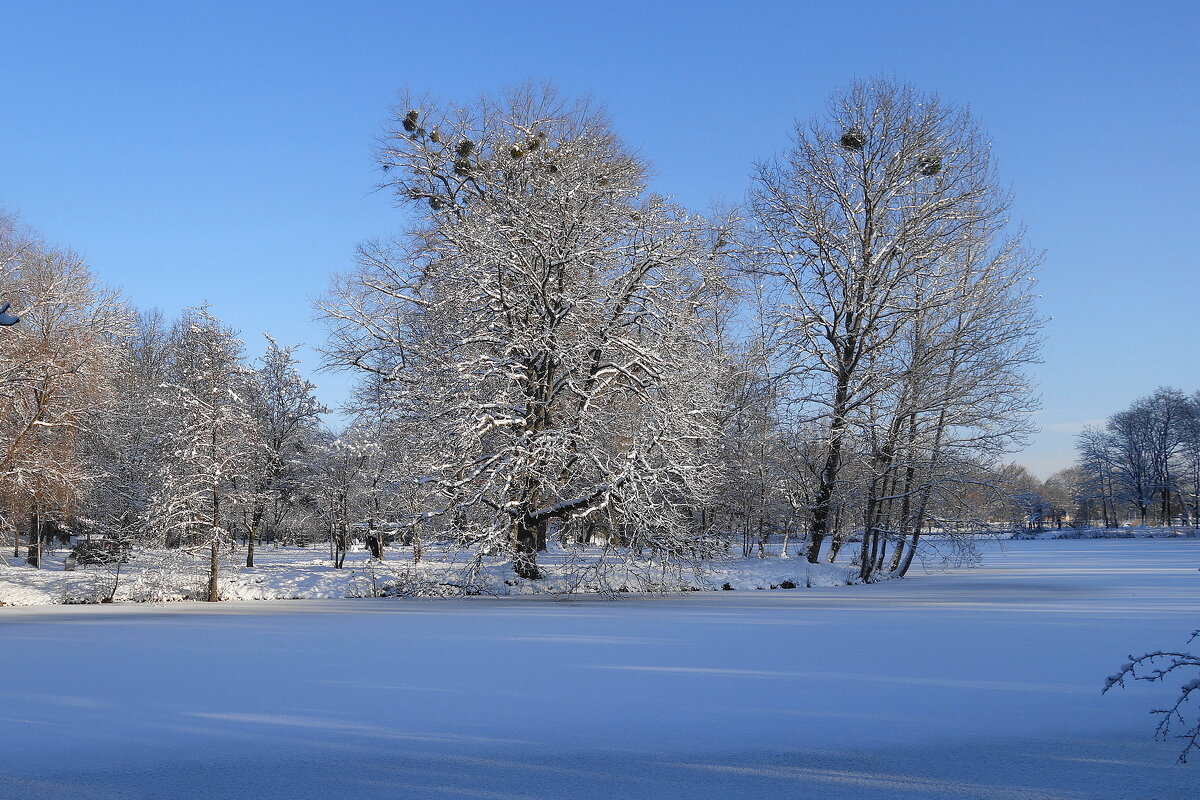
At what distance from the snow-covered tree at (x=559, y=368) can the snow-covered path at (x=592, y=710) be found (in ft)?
19.0

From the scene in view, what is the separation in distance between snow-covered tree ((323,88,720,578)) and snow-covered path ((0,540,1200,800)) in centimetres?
580

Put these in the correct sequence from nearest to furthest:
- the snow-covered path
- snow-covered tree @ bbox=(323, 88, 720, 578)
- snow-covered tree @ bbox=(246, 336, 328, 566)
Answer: the snow-covered path → snow-covered tree @ bbox=(323, 88, 720, 578) → snow-covered tree @ bbox=(246, 336, 328, 566)

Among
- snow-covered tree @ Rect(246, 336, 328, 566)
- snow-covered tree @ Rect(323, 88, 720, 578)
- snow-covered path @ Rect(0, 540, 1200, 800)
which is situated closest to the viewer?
snow-covered path @ Rect(0, 540, 1200, 800)

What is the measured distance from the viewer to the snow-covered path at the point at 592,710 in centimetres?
534

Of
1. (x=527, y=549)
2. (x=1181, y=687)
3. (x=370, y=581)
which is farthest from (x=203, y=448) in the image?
(x=1181, y=687)

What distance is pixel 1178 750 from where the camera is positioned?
6.00m

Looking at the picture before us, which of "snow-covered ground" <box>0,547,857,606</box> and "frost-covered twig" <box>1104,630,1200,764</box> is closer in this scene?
"frost-covered twig" <box>1104,630,1200,764</box>

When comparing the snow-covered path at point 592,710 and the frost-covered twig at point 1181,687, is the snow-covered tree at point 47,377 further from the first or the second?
the frost-covered twig at point 1181,687

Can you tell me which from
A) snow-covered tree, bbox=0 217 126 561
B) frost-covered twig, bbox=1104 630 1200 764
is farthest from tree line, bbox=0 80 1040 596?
frost-covered twig, bbox=1104 630 1200 764

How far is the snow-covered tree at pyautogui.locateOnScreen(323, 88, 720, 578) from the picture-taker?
62.7 ft

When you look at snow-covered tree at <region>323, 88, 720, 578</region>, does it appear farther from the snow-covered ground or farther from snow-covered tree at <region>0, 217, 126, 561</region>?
snow-covered tree at <region>0, 217, 126, 561</region>

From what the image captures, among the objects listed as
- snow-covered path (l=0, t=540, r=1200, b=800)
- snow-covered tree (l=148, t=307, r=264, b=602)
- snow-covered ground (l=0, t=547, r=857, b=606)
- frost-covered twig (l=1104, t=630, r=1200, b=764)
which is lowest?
snow-covered ground (l=0, t=547, r=857, b=606)

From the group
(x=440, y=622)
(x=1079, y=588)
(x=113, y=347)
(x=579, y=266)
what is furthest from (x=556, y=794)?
(x=113, y=347)

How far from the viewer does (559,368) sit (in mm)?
20906
